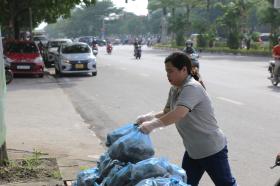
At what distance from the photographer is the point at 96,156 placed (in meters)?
7.50

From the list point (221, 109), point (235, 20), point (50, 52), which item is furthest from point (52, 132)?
point (235, 20)

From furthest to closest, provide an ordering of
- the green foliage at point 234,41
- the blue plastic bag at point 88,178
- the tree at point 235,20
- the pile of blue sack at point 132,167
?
the green foliage at point 234,41, the tree at point 235,20, the blue plastic bag at point 88,178, the pile of blue sack at point 132,167

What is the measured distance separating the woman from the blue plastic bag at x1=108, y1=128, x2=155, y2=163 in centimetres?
10

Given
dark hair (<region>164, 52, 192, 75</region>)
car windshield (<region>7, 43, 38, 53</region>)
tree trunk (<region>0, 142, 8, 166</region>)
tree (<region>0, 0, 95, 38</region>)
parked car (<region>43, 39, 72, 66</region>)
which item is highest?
tree (<region>0, 0, 95, 38</region>)

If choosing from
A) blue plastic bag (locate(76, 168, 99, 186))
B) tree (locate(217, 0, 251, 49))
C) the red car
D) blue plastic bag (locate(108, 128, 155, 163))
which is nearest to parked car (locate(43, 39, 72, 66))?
the red car

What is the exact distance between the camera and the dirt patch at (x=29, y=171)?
6000 millimetres

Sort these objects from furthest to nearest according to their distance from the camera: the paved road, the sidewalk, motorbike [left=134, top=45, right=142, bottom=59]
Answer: motorbike [left=134, top=45, right=142, bottom=59] < the paved road < the sidewalk

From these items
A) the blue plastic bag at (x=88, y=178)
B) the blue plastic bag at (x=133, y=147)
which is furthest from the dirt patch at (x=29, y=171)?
the blue plastic bag at (x=133, y=147)

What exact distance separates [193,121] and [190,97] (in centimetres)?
22

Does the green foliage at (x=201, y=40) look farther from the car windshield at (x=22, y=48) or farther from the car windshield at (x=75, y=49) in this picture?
the car windshield at (x=22, y=48)

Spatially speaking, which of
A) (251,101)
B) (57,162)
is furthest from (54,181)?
(251,101)

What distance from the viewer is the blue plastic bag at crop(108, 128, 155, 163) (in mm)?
4137

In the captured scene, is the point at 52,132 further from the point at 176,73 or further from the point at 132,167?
the point at 176,73

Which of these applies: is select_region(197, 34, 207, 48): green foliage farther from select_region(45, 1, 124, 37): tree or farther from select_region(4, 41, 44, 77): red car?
select_region(45, 1, 124, 37): tree
